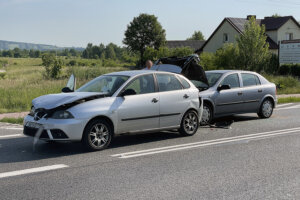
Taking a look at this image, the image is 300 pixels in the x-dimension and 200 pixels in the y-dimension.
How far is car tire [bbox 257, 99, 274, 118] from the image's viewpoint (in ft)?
40.9

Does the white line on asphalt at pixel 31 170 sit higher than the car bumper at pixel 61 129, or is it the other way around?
the car bumper at pixel 61 129

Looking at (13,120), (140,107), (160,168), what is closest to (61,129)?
(140,107)

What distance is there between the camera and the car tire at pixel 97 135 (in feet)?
24.6

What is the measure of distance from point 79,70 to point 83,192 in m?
22.1

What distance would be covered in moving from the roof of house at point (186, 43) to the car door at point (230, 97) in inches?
2755

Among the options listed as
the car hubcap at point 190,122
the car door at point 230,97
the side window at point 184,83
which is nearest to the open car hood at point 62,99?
the side window at point 184,83

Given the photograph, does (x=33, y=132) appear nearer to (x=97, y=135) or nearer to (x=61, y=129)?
(x=61, y=129)

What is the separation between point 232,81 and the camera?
11797 millimetres

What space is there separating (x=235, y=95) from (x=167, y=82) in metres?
3.32

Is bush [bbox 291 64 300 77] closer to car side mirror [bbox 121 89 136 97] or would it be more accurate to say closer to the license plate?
→ car side mirror [bbox 121 89 136 97]

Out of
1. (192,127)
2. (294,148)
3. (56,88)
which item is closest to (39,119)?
(192,127)

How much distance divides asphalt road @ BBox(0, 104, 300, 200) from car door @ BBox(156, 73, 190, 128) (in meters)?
0.49

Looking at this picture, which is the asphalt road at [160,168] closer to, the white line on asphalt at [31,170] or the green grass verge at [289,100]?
the white line on asphalt at [31,170]

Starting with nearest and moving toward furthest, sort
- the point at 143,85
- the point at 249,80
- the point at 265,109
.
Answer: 1. the point at 143,85
2. the point at 249,80
3. the point at 265,109
